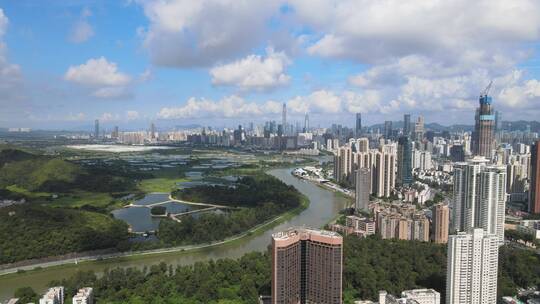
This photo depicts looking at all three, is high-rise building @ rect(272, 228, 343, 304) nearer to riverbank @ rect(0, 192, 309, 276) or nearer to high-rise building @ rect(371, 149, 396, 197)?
riverbank @ rect(0, 192, 309, 276)

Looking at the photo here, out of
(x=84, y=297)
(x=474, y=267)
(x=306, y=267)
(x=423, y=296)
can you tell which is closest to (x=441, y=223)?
(x=474, y=267)

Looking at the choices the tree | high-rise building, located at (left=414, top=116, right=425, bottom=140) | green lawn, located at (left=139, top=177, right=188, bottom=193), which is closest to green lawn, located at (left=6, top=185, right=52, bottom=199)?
green lawn, located at (left=139, top=177, right=188, bottom=193)

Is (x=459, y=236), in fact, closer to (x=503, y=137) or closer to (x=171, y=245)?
(x=171, y=245)

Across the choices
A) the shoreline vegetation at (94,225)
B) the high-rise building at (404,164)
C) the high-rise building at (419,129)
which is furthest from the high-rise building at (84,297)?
the high-rise building at (419,129)

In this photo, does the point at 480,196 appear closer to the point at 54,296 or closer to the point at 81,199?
the point at 54,296

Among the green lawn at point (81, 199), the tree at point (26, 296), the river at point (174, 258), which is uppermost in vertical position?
the green lawn at point (81, 199)

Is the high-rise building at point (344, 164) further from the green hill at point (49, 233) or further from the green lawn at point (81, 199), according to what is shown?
the green hill at point (49, 233)
